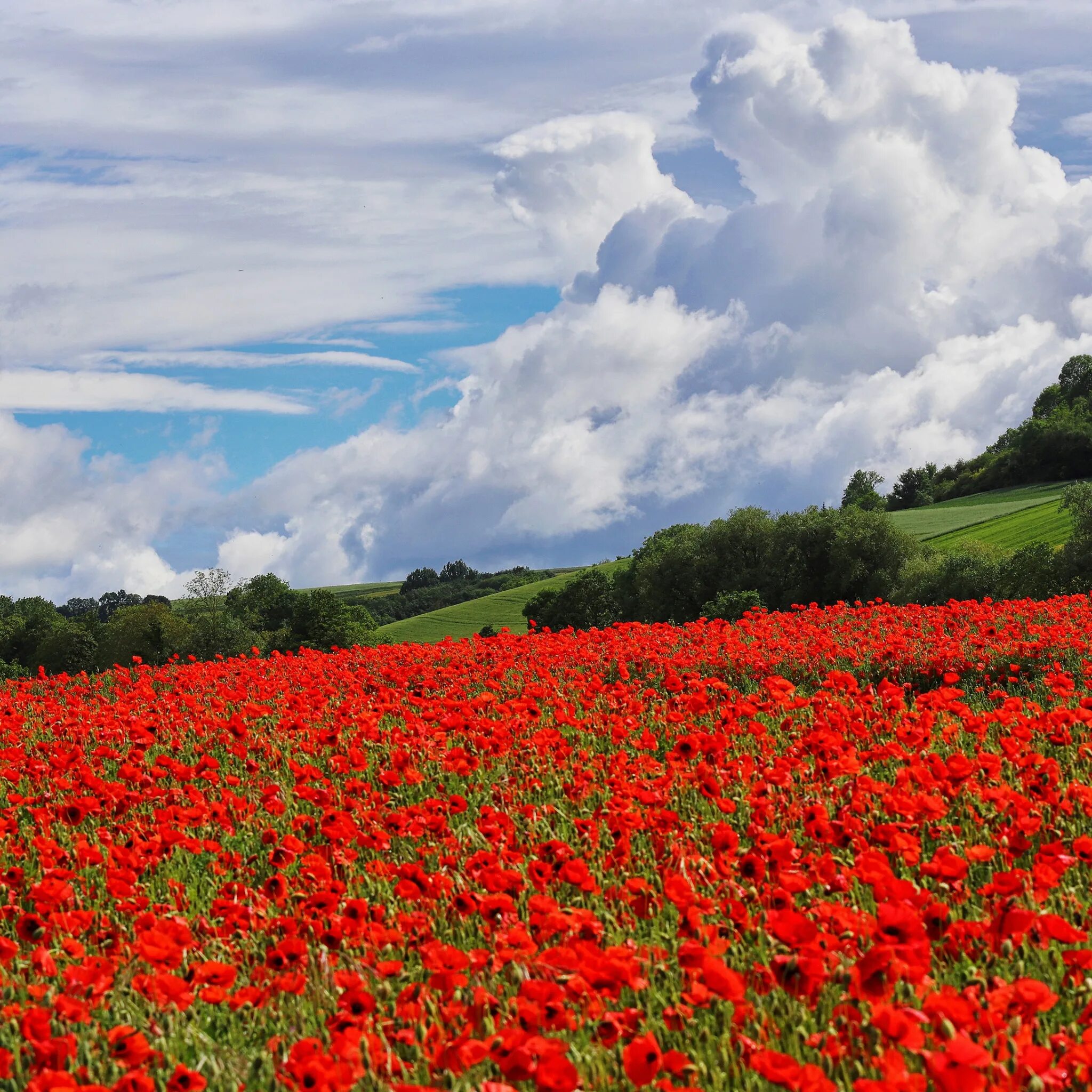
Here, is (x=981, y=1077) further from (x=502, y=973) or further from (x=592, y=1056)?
(x=502, y=973)

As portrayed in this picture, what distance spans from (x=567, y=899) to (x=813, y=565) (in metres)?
48.4

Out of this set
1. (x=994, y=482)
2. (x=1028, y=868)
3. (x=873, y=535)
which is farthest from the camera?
(x=994, y=482)

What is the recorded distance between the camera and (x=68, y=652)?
72.7 metres

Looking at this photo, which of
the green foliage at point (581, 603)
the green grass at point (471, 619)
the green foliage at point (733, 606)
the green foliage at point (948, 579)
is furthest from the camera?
the green grass at point (471, 619)

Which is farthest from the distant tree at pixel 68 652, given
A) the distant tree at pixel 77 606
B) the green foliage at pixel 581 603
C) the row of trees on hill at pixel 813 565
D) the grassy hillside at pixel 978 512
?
the distant tree at pixel 77 606

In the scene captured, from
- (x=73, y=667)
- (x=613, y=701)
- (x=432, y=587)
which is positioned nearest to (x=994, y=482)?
(x=432, y=587)

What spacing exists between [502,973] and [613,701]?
6.43 meters

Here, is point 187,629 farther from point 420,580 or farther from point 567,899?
point 420,580

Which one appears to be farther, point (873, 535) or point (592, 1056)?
point (873, 535)

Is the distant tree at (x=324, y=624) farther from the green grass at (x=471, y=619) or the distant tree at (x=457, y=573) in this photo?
the distant tree at (x=457, y=573)

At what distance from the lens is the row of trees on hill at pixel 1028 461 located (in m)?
120

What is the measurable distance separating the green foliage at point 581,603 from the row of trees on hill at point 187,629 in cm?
1281

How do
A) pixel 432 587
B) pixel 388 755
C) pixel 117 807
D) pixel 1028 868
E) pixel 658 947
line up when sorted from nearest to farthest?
pixel 658 947 < pixel 1028 868 < pixel 117 807 < pixel 388 755 < pixel 432 587

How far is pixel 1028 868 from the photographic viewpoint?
7125 mm
